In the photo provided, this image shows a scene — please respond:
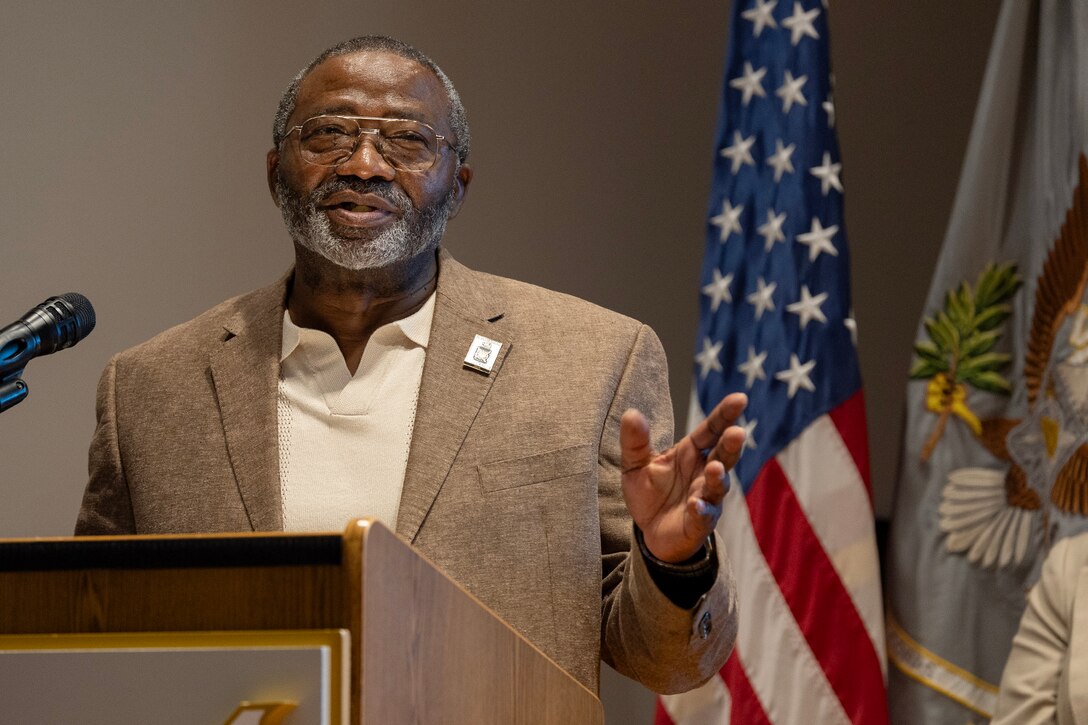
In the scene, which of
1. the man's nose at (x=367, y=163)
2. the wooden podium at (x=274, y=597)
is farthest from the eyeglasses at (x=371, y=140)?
the wooden podium at (x=274, y=597)

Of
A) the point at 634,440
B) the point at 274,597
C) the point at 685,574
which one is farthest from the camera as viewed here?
the point at 685,574

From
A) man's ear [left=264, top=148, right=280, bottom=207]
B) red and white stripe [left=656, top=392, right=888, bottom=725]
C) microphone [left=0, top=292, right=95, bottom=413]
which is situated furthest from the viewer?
red and white stripe [left=656, top=392, right=888, bottom=725]

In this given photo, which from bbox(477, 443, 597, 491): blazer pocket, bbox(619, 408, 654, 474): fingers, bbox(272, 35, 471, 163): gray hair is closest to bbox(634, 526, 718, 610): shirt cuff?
bbox(619, 408, 654, 474): fingers

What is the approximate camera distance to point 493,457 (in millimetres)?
1825

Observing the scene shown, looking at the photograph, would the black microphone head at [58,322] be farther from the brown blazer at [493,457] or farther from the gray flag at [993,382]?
the gray flag at [993,382]

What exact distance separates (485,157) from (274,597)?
3.14m

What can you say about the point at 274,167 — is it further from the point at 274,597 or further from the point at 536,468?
the point at 274,597

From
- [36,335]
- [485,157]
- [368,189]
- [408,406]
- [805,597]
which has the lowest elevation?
[805,597]

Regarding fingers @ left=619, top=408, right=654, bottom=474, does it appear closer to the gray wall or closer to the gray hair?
the gray hair

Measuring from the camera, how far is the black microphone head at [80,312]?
4.34 ft

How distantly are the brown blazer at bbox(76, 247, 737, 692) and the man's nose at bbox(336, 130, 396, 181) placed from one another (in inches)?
7.5

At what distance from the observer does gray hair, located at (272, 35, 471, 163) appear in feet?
6.93

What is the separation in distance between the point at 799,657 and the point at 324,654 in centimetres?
242

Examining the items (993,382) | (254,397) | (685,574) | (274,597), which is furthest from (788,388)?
(274,597)
